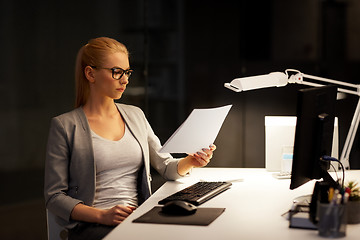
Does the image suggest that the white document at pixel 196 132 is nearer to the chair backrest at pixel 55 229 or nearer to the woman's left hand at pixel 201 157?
the woman's left hand at pixel 201 157

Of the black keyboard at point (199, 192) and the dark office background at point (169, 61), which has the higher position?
the dark office background at point (169, 61)

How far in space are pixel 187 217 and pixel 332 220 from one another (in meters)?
0.51

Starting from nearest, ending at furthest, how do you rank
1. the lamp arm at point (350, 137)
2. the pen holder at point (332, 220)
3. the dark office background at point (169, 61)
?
the pen holder at point (332, 220), the lamp arm at point (350, 137), the dark office background at point (169, 61)

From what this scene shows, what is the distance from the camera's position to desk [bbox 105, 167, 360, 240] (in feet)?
5.65

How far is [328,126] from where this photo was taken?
2076 millimetres

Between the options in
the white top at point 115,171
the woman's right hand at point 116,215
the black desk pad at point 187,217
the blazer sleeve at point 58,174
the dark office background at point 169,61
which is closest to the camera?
the black desk pad at point 187,217

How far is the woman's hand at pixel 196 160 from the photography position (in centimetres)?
255

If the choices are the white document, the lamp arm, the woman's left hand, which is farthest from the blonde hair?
the lamp arm

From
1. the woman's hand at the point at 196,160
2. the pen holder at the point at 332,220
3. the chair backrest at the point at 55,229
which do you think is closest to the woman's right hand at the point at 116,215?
the chair backrest at the point at 55,229

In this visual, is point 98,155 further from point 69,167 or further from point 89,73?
point 89,73

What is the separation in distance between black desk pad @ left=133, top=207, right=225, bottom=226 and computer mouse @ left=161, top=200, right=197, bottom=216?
17 millimetres

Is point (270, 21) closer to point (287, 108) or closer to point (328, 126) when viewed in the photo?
point (287, 108)

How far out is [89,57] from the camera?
97.4 inches

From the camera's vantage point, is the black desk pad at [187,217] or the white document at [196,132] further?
the white document at [196,132]
